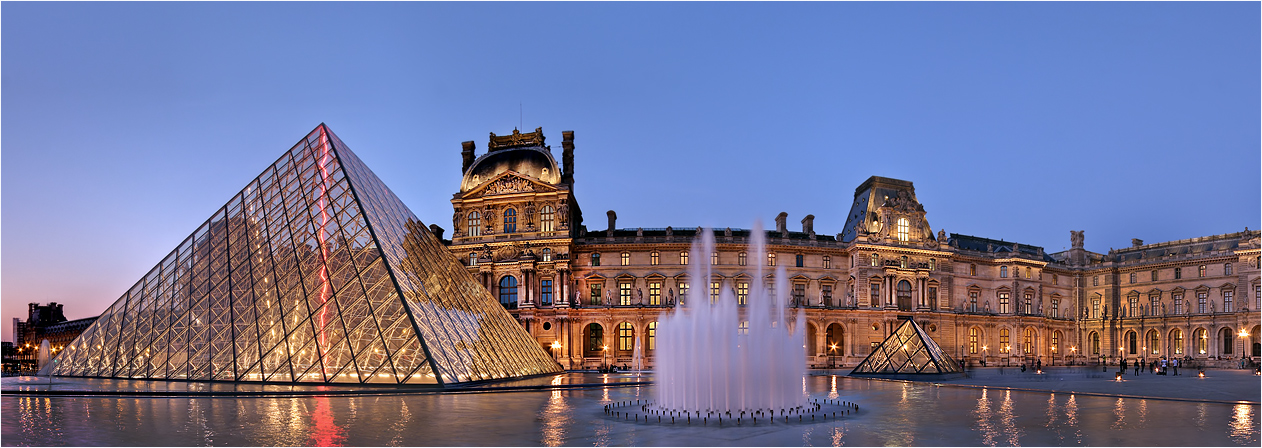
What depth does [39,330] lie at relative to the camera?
120 meters

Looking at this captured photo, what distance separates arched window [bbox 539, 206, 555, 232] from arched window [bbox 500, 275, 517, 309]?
3521 mm

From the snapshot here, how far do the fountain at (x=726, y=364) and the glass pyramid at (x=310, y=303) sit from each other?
722 centimetres

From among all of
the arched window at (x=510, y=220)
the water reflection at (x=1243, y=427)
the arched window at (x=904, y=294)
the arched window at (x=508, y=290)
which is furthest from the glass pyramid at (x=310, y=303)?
the arched window at (x=904, y=294)

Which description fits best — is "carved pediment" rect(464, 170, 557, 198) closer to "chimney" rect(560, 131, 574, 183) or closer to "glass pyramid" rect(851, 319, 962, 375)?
"chimney" rect(560, 131, 574, 183)

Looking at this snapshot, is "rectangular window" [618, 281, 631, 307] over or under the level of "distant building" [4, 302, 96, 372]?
over

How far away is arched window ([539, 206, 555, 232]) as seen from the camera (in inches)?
2055

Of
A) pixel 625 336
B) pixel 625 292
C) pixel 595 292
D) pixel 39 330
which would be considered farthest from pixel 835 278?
pixel 39 330

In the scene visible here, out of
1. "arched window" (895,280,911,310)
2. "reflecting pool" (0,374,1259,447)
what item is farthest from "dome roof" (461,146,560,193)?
"reflecting pool" (0,374,1259,447)

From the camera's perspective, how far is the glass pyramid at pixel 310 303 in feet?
79.3

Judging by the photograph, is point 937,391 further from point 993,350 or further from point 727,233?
point 993,350

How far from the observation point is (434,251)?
3128 cm

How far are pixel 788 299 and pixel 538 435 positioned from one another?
41047 millimetres

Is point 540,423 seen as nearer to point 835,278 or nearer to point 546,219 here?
point 546,219

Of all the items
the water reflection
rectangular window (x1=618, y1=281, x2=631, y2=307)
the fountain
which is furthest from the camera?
rectangular window (x1=618, y1=281, x2=631, y2=307)
